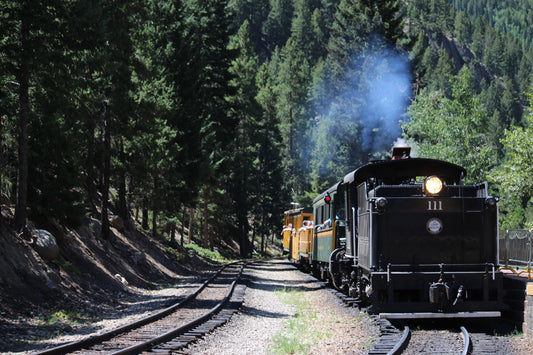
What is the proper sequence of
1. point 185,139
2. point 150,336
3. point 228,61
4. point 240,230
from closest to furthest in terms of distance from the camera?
point 150,336 < point 185,139 < point 228,61 < point 240,230

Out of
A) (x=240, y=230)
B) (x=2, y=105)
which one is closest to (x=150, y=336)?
(x=2, y=105)

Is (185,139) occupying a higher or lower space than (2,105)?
higher

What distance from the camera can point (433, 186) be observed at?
11.2 metres

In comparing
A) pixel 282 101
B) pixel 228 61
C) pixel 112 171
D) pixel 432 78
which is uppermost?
pixel 432 78

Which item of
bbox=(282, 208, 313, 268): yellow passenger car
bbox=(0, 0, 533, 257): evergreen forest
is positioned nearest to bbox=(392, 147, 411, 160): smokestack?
bbox=(0, 0, 533, 257): evergreen forest

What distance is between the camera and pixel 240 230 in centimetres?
5494

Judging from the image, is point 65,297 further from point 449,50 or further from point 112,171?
point 449,50

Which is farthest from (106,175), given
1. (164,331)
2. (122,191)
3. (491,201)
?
(491,201)

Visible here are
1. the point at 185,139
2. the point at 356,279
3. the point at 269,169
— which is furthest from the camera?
the point at 269,169

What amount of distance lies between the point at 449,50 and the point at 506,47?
17.6 m

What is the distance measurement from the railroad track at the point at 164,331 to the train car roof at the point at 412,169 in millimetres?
4629

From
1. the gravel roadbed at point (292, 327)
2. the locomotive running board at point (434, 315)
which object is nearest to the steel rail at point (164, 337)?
the gravel roadbed at point (292, 327)

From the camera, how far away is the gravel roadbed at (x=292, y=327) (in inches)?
383

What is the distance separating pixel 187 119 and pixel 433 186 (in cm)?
2370
